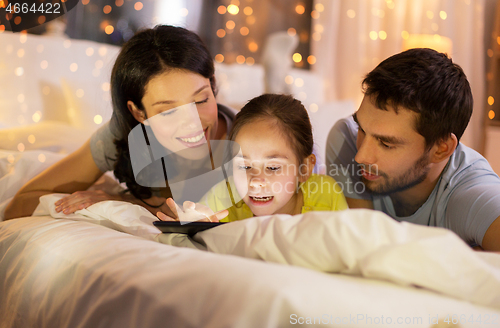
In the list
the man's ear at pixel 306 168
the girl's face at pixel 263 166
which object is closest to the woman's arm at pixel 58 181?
the girl's face at pixel 263 166

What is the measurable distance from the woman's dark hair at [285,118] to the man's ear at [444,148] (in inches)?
14.4

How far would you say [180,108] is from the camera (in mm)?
1076

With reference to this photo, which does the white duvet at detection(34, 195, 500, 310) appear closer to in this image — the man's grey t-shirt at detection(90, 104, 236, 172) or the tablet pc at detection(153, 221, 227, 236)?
the tablet pc at detection(153, 221, 227, 236)

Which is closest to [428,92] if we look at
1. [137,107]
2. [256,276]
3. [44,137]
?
[256,276]

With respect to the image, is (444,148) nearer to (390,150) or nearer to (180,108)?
(390,150)

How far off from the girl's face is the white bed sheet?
402 millimetres

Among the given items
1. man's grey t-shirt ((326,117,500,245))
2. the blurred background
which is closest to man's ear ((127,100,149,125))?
man's grey t-shirt ((326,117,500,245))

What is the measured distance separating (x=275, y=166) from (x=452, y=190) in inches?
19.8

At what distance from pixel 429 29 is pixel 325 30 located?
83 centimetres

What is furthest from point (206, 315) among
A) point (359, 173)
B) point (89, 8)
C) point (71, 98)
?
point (89, 8)

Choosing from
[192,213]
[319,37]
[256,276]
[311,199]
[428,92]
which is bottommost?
[311,199]

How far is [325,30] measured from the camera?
10.3 feet

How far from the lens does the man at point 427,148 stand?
0.94 m

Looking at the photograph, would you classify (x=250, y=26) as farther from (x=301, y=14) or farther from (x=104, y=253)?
(x=104, y=253)
